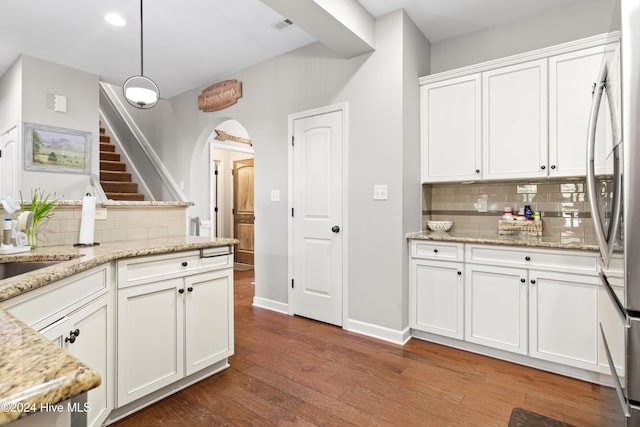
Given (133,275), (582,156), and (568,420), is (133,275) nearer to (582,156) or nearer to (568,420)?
(568,420)

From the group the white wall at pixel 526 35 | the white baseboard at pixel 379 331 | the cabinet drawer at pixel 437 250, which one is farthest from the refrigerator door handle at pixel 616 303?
the white wall at pixel 526 35

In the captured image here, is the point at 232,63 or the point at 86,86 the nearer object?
the point at 232,63

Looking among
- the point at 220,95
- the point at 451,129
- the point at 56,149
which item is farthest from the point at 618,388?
the point at 56,149

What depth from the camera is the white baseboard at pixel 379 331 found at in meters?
2.81

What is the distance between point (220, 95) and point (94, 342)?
3347 mm

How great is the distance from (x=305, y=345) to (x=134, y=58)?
370 cm

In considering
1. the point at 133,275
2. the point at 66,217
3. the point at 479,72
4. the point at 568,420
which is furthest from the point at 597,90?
the point at 66,217

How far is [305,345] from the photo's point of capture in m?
2.78

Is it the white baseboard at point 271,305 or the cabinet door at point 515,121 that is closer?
the cabinet door at point 515,121

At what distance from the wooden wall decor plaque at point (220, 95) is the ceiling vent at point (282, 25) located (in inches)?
42.0

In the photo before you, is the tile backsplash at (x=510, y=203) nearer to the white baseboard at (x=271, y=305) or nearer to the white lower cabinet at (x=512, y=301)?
the white lower cabinet at (x=512, y=301)

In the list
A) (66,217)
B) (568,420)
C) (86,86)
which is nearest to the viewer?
(568,420)

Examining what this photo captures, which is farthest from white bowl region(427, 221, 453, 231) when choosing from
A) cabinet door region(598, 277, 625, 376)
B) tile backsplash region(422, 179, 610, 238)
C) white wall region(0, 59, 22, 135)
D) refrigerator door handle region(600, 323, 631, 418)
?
white wall region(0, 59, 22, 135)

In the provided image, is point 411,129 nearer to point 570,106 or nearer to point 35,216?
point 570,106
